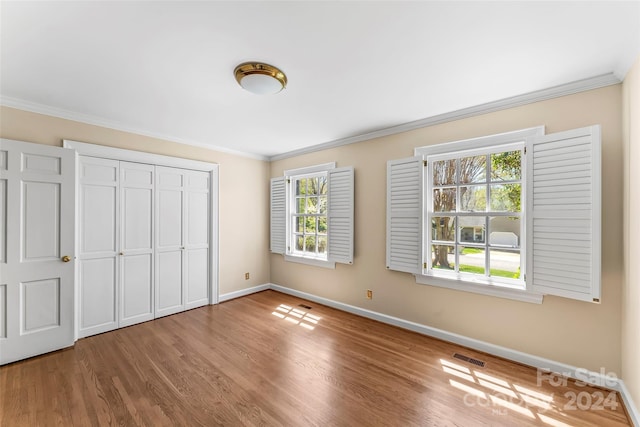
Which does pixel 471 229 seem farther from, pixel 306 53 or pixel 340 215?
pixel 306 53

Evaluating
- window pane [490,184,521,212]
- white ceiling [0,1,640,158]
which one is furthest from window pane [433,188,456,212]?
white ceiling [0,1,640,158]

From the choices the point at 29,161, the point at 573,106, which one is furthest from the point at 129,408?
the point at 573,106

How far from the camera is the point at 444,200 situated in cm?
304

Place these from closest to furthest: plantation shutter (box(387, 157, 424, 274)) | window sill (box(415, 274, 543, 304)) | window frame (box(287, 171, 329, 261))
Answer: window sill (box(415, 274, 543, 304)), plantation shutter (box(387, 157, 424, 274)), window frame (box(287, 171, 329, 261))

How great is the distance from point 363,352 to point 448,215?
5.68 feet

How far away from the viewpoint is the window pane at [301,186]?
15.0ft

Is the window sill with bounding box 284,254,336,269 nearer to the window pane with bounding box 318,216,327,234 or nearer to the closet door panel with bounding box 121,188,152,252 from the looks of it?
the window pane with bounding box 318,216,327,234

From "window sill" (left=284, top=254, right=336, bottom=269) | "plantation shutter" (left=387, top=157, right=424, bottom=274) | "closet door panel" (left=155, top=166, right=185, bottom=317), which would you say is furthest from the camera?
"window sill" (left=284, top=254, right=336, bottom=269)

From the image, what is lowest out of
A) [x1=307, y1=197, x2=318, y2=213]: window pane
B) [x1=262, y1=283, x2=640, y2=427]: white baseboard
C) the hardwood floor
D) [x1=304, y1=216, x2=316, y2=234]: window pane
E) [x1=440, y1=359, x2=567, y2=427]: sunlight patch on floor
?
the hardwood floor

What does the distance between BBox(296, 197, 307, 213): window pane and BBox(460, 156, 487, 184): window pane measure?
2.48 m

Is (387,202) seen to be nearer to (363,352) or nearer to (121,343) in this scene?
(363,352)

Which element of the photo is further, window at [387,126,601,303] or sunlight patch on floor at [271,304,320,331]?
sunlight patch on floor at [271,304,320,331]

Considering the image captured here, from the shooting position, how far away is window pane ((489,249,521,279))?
260 centimetres

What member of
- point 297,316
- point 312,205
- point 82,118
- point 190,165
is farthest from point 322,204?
point 82,118
